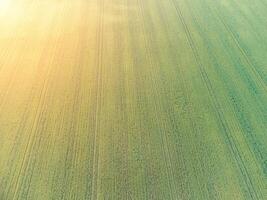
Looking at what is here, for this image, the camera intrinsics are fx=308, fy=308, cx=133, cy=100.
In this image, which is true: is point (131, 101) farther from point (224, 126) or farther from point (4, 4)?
point (4, 4)

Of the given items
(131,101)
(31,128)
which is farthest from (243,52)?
(31,128)

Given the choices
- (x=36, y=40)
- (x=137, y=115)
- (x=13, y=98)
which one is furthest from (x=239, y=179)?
(x=36, y=40)

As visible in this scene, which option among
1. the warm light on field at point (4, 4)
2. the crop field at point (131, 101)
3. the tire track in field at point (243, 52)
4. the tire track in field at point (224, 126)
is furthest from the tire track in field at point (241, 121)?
the warm light on field at point (4, 4)

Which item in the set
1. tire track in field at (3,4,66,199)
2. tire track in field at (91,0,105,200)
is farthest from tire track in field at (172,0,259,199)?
tire track in field at (3,4,66,199)

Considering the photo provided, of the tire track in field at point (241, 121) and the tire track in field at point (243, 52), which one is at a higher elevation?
the tire track in field at point (243, 52)

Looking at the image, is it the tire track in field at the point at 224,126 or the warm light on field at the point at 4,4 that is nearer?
the tire track in field at the point at 224,126

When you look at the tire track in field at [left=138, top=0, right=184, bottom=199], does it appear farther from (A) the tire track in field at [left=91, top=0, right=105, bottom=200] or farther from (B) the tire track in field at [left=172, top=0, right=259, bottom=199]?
(A) the tire track in field at [left=91, top=0, right=105, bottom=200]

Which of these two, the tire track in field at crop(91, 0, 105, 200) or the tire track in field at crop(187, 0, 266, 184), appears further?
the tire track in field at crop(187, 0, 266, 184)

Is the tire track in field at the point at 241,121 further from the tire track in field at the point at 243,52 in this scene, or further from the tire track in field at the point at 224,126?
the tire track in field at the point at 243,52
